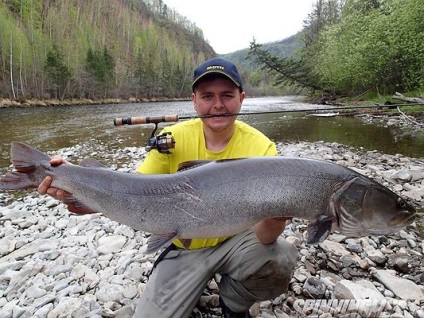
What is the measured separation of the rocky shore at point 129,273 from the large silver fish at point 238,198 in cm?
100

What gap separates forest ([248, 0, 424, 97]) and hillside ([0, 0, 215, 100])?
2383cm

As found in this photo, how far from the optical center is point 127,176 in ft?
7.13

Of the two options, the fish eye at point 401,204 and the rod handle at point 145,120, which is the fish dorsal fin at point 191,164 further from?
the rod handle at point 145,120

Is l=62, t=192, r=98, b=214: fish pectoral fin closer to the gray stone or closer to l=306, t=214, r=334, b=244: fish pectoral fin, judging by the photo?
l=306, t=214, r=334, b=244: fish pectoral fin

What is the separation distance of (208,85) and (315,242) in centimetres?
145

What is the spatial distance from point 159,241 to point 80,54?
5647 centimetres

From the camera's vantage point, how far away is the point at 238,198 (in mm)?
1945

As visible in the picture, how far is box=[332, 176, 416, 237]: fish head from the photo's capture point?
182cm

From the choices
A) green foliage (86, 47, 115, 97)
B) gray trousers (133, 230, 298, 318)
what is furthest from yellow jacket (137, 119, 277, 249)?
green foliage (86, 47, 115, 97)

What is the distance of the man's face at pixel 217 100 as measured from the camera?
2.51 m

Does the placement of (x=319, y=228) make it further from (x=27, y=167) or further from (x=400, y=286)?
(x=27, y=167)

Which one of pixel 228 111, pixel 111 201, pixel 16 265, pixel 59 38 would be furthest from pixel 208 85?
pixel 59 38

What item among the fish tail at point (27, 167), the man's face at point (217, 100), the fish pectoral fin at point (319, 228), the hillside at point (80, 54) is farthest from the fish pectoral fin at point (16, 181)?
the hillside at point (80, 54)

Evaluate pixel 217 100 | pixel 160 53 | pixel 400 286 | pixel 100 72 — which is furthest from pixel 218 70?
pixel 160 53
